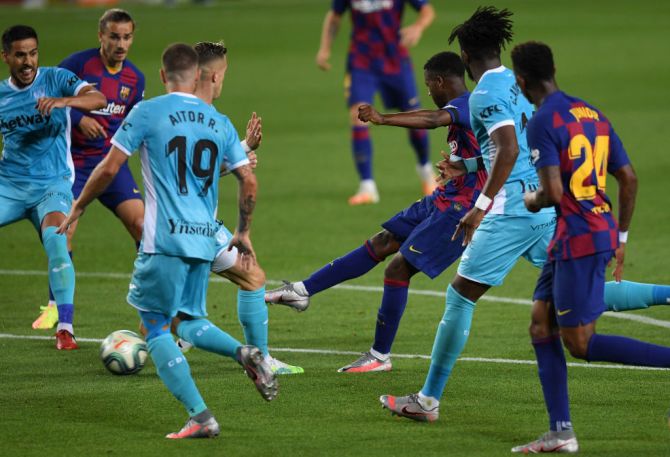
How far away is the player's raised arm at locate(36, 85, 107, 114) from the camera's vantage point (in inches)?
356

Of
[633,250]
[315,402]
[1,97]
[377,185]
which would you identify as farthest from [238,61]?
[315,402]

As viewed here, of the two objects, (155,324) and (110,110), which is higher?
(110,110)

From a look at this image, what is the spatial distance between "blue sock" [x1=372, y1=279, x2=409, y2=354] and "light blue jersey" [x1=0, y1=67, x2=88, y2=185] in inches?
112

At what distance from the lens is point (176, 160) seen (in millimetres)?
6742

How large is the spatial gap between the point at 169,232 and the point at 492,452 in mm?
2023

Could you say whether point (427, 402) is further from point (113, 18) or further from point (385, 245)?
point (113, 18)

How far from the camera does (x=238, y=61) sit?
33438 mm

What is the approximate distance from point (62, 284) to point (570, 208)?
14.1 feet

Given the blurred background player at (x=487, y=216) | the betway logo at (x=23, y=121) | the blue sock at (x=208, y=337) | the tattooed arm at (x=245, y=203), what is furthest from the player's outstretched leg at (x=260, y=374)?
the betway logo at (x=23, y=121)

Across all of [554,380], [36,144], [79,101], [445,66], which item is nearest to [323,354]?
[445,66]

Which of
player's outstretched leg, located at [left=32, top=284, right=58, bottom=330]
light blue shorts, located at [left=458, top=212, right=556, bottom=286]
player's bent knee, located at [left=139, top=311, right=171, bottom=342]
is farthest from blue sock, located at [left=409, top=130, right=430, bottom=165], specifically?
player's bent knee, located at [left=139, top=311, right=171, bottom=342]

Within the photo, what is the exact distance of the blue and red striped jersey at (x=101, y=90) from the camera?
10227 millimetres

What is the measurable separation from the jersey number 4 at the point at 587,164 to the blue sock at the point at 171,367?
87.2 inches

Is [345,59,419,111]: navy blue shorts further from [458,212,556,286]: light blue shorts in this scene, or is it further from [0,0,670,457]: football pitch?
[458,212,556,286]: light blue shorts
